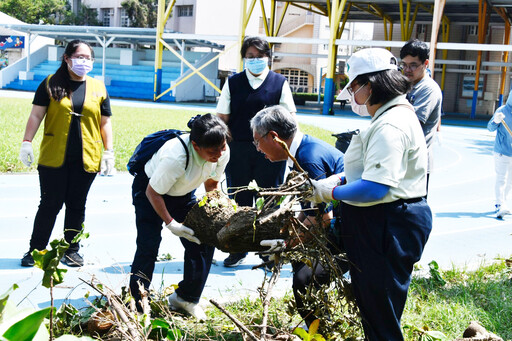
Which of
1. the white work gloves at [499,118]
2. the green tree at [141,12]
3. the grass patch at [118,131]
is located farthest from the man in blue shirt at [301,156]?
the green tree at [141,12]

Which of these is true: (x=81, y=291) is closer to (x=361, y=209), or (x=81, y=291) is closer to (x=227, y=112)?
(x=227, y=112)

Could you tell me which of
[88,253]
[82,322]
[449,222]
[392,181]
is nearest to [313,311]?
[392,181]

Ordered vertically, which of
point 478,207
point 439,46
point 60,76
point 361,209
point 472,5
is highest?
point 472,5

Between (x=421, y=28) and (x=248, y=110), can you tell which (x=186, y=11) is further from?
(x=248, y=110)

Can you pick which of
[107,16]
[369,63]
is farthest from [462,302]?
[107,16]

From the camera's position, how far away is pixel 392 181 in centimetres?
270

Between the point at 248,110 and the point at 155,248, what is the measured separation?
1.97 meters

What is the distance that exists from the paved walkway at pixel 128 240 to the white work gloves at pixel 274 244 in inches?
15.4

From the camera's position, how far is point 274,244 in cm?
334

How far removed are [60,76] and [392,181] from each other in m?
3.51

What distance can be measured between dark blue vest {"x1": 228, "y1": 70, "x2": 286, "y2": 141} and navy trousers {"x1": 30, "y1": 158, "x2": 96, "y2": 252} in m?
1.44

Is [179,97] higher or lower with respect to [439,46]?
lower

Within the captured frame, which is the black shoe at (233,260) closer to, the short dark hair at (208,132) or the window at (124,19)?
the short dark hair at (208,132)

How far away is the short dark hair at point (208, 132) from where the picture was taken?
12.3 ft
